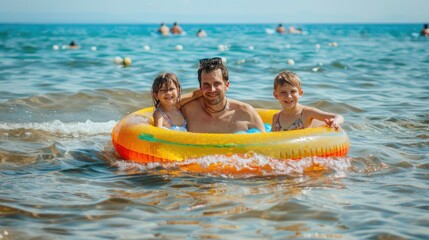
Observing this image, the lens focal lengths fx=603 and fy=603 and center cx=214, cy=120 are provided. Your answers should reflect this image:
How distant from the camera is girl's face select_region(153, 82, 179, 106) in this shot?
18.0ft

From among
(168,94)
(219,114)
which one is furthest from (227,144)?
(168,94)

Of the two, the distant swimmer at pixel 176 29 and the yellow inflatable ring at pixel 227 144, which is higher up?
the yellow inflatable ring at pixel 227 144

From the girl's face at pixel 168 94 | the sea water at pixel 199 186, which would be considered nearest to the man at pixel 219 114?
the girl's face at pixel 168 94

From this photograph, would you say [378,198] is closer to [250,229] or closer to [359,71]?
[250,229]

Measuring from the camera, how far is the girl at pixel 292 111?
5.32 metres

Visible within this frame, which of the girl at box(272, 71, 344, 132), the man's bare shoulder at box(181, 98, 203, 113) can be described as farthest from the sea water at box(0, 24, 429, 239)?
the man's bare shoulder at box(181, 98, 203, 113)

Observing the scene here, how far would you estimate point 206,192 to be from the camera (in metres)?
4.40

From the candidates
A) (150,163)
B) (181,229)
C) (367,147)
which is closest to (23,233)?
(181,229)

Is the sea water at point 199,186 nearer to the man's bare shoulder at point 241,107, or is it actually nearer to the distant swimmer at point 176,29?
the man's bare shoulder at point 241,107

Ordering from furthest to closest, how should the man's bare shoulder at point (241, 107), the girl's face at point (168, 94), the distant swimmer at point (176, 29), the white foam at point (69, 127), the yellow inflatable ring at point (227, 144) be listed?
the distant swimmer at point (176, 29), the white foam at point (69, 127), the man's bare shoulder at point (241, 107), the girl's face at point (168, 94), the yellow inflatable ring at point (227, 144)

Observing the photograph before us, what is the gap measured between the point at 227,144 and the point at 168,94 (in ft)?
3.23

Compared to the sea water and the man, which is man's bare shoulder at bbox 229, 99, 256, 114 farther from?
the sea water

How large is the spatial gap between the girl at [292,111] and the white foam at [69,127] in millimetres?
2484

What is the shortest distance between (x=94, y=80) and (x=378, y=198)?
8353mm
